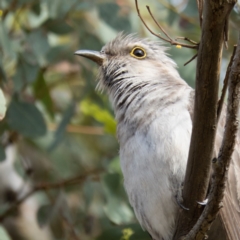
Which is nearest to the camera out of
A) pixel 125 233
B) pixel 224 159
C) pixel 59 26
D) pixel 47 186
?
pixel 224 159

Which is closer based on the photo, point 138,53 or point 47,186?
point 138,53

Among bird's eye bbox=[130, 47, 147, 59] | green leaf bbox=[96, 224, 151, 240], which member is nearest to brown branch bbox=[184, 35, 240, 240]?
green leaf bbox=[96, 224, 151, 240]

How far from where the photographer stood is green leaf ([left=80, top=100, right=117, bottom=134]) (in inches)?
253

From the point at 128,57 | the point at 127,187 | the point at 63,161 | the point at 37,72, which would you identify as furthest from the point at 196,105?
the point at 63,161

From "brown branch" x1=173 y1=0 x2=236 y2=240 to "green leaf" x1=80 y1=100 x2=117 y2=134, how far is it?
2285 mm

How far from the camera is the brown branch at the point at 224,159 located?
131 inches

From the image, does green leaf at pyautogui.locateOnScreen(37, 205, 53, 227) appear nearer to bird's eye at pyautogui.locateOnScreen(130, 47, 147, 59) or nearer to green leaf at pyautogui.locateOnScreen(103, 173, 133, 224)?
green leaf at pyautogui.locateOnScreen(103, 173, 133, 224)

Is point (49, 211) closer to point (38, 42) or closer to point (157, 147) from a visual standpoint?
point (38, 42)

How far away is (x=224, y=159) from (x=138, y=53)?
90.0 inches

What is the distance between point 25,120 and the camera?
593 cm

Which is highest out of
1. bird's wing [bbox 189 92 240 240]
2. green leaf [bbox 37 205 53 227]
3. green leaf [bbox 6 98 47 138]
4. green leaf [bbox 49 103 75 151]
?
bird's wing [bbox 189 92 240 240]

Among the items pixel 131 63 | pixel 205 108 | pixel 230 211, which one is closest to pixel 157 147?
pixel 230 211

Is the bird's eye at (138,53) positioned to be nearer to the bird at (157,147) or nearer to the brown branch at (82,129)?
the bird at (157,147)

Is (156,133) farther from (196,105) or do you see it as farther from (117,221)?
(117,221)
